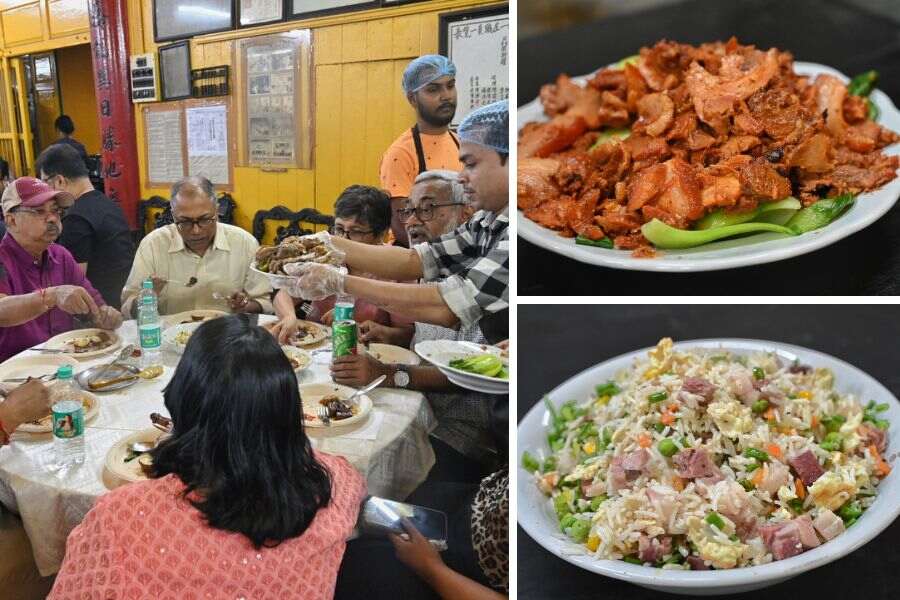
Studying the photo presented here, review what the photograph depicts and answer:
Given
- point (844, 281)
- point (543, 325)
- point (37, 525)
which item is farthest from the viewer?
point (543, 325)

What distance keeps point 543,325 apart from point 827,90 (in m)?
0.73

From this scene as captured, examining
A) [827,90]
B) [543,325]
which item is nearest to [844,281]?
[827,90]

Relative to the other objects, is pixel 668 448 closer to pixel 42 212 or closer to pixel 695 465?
pixel 695 465

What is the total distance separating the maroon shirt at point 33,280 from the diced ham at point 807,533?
132 centimetres

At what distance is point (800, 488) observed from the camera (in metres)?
1.12

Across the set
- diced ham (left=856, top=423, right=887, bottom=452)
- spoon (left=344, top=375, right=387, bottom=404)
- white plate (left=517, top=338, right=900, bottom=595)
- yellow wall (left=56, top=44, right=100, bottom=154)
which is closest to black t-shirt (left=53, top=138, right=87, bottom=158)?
yellow wall (left=56, top=44, right=100, bottom=154)

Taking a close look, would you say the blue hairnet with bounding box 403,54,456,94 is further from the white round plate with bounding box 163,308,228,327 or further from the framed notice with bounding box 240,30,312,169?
the white round plate with bounding box 163,308,228,327

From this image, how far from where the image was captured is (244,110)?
1.24 meters

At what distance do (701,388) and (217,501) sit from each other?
93 centimetres

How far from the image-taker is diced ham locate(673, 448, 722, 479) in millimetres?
1161

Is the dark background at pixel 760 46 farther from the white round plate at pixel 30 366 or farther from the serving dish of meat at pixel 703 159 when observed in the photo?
the white round plate at pixel 30 366

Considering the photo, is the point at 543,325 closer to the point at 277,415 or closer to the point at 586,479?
the point at 586,479

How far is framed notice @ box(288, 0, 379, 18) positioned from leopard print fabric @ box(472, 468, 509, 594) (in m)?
0.96

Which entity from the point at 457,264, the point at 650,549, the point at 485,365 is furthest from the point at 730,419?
the point at 457,264
